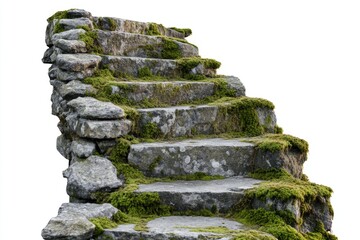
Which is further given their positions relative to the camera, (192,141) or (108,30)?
(108,30)

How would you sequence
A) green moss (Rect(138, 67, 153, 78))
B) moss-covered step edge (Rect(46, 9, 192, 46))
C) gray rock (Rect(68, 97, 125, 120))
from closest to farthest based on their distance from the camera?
1. gray rock (Rect(68, 97, 125, 120))
2. green moss (Rect(138, 67, 153, 78))
3. moss-covered step edge (Rect(46, 9, 192, 46))

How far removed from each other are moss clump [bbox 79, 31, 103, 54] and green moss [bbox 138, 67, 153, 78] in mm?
816

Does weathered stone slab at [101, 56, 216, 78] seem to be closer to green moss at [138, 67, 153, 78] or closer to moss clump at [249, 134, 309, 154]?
green moss at [138, 67, 153, 78]

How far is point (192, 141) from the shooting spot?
7656 millimetres

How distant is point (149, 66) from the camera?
9266 millimetres

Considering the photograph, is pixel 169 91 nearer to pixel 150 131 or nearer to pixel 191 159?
pixel 150 131

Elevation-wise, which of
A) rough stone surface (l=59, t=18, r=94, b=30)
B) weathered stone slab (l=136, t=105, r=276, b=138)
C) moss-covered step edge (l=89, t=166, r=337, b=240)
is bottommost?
moss-covered step edge (l=89, t=166, r=337, b=240)

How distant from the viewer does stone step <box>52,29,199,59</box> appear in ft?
28.6

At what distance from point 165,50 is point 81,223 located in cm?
530

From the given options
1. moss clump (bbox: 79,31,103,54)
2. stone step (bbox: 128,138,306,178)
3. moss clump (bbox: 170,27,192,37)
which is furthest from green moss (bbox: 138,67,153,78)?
moss clump (bbox: 170,27,192,37)

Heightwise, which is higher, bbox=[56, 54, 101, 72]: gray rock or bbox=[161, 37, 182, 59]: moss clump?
bbox=[161, 37, 182, 59]: moss clump

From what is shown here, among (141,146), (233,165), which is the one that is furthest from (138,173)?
(233,165)

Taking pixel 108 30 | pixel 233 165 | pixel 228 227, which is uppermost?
pixel 108 30

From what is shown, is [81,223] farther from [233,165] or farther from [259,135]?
[259,135]
